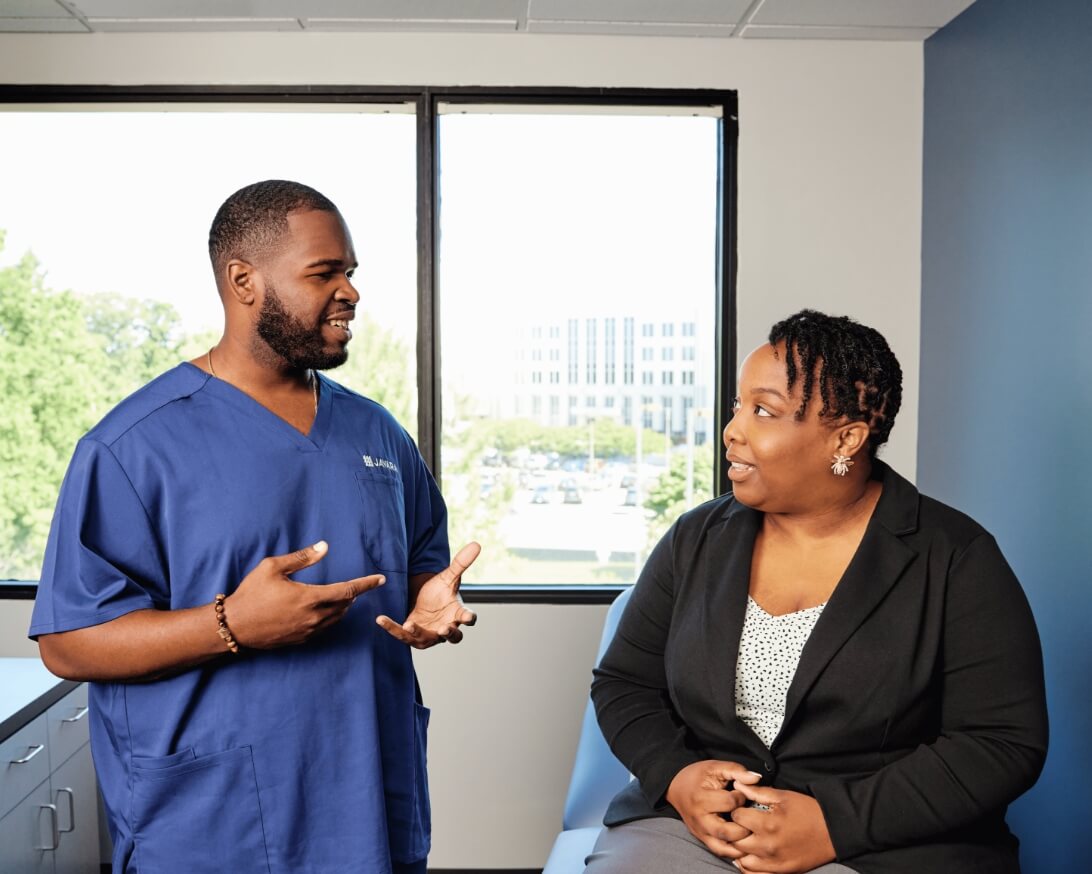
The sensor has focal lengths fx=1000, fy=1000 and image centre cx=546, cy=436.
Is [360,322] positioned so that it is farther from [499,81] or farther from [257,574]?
[257,574]

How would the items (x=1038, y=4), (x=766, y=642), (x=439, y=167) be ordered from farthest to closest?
(x=439, y=167) → (x=1038, y=4) → (x=766, y=642)

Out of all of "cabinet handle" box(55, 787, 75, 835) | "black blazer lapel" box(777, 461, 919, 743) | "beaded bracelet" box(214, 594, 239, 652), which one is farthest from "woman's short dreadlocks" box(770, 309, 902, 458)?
"cabinet handle" box(55, 787, 75, 835)

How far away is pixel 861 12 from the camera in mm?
2734

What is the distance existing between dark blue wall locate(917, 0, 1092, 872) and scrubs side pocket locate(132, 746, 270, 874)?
1.72 meters

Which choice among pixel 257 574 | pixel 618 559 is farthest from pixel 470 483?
pixel 257 574

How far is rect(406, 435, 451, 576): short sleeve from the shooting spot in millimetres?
1761

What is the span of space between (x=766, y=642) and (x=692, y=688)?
144 millimetres

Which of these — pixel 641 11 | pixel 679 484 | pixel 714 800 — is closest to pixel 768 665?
pixel 714 800

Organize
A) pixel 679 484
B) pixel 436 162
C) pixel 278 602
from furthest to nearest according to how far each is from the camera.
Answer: pixel 679 484 < pixel 436 162 < pixel 278 602

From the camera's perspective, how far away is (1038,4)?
2283 mm

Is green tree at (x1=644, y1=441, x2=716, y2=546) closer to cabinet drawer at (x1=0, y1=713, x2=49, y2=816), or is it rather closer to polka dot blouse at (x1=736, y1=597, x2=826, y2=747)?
polka dot blouse at (x1=736, y1=597, x2=826, y2=747)

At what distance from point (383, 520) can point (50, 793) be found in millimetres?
1420

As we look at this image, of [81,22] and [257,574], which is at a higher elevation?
[81,22]

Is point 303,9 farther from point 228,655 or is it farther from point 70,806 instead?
point 70,806
